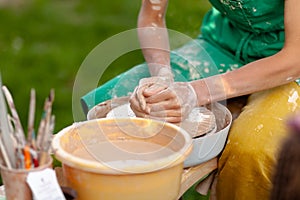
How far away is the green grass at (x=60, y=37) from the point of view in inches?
122

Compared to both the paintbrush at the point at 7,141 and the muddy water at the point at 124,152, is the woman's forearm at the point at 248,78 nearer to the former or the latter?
the muddy water at the point at 124,152

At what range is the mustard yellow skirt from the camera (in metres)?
1.74

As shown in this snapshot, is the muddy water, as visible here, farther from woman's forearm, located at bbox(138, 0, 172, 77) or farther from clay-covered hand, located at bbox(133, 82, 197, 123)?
woman's forearm, located at bbox(138, 0, 172, 77)

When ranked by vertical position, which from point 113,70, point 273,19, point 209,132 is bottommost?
point 113,70

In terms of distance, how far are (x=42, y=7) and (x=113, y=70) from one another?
965 mm

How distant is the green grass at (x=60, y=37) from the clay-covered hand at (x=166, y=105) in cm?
116

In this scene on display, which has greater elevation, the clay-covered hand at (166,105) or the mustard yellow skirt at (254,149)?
the clay-covered hand at (166,105)

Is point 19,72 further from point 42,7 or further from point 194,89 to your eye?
point 194,89

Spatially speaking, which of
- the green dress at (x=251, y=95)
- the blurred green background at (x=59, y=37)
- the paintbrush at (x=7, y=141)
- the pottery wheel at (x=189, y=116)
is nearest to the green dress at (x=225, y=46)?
the green dress at (x=251, y=95)

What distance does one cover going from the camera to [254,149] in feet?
5.76

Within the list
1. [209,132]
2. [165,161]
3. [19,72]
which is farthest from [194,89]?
[19,72]

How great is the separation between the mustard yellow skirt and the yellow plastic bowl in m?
0.27

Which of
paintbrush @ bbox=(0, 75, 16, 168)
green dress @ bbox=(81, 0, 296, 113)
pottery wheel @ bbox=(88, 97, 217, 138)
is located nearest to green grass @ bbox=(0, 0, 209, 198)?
green dress @ bbox=(81, 0, 296, 113)

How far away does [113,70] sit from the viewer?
127 inches
